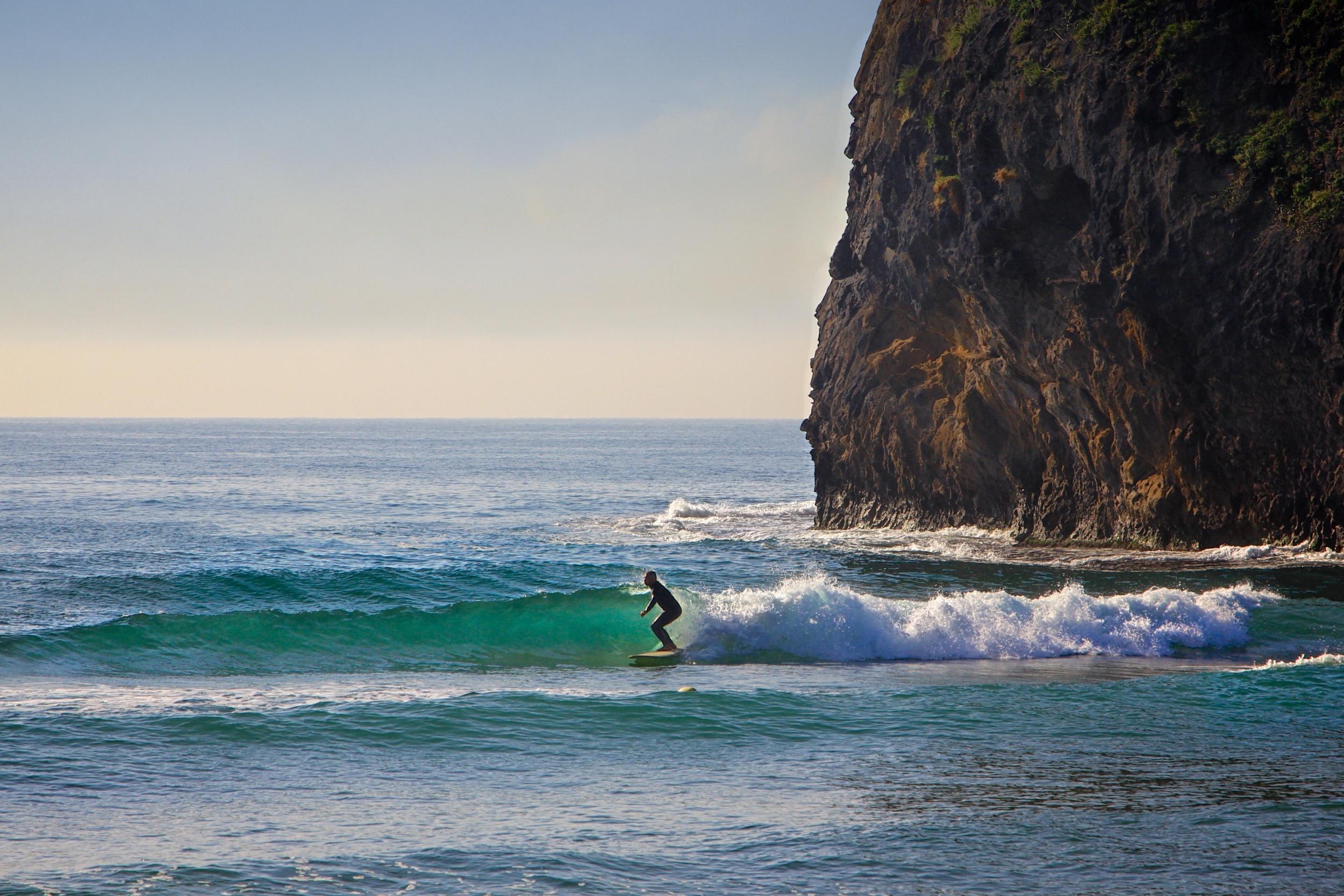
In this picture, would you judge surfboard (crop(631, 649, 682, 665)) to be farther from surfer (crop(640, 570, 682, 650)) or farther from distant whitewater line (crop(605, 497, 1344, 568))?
distant whitewater line (crop(605, 497, 1344, 568))

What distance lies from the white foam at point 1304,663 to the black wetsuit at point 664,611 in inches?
343

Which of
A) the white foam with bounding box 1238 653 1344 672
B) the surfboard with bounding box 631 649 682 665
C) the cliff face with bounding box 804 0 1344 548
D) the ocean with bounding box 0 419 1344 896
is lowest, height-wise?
the surfboard with bounding box 631 649 682 665

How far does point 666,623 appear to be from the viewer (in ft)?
60.1

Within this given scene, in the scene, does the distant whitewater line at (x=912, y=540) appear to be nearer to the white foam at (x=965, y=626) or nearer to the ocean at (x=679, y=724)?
the ocean at (x=679, y=724)

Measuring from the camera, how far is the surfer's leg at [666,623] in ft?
59.9

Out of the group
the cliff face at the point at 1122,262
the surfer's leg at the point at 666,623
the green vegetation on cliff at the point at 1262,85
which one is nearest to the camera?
the surfer's leg at the point at 666,623

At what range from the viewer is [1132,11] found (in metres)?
27.0

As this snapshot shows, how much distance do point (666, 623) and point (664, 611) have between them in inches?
8.8

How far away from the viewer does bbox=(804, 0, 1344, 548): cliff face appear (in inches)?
990

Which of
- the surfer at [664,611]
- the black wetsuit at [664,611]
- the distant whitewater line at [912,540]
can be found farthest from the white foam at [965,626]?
the distant whitewater line at [912,540]

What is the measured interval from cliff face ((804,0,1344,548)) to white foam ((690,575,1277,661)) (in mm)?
8141

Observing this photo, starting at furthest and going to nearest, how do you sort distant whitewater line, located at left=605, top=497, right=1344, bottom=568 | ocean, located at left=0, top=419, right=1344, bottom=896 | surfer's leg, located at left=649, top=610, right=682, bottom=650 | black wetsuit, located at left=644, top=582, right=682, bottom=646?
distant whitewater line, located at left=605, top=497, right=1344, bottom=568 < surfer's leg, located at left=649, top=610, right=682, bottom=650 < black wetsuit, located at left=644, top=582, right=682, bottom=646 < ocean, located at left=0, top=419, right=1344, bottom=896

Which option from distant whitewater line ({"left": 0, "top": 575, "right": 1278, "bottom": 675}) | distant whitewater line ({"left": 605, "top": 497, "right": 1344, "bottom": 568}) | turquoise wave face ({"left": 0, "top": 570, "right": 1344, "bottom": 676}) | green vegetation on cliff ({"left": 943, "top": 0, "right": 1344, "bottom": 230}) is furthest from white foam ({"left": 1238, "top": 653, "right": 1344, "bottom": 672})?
green vegetation on cliff ({"left": 943, "top": 0, "right": 1344, "bottom": 230})

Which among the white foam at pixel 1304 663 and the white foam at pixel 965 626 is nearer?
the white foam at pixel 1304 663
